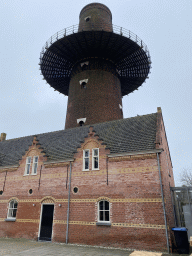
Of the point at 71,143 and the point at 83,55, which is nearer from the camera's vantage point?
the point at 71,143

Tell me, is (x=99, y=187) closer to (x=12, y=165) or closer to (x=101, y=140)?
(x=101, y=140)

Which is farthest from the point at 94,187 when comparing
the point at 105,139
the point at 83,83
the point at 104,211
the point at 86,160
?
the point at 83,83

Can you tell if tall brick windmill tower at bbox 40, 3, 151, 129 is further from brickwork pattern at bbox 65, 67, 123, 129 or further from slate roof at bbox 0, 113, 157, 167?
slate roof at bbox 0, 113, 157, 167

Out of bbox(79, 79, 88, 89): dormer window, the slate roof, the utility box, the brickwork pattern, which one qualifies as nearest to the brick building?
the slate roof

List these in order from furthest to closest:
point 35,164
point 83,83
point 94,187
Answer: point 83,83
point 35,164
point 94,187

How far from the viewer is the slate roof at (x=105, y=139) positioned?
14094mm

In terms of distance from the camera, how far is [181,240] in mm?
10828

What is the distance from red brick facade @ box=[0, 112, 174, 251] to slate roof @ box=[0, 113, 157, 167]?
25.0 inches

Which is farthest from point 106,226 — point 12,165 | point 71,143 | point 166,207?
point 12,165

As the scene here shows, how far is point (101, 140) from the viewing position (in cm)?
1483

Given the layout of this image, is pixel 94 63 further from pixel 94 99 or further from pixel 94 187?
pixel 94 187

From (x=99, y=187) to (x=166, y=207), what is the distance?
4278mm

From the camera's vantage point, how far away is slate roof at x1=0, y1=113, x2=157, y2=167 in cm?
1409

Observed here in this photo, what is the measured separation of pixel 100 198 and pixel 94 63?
56.6 ft
